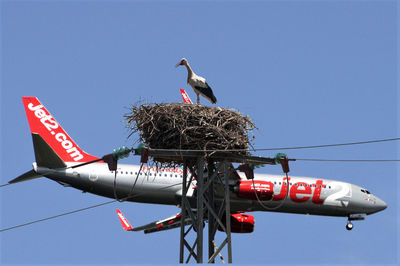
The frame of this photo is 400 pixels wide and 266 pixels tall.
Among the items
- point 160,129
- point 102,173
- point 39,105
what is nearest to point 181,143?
point 160,129

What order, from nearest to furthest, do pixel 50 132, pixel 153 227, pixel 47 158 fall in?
pixel 47 158 → pixel 50 132 → pixel 153 227

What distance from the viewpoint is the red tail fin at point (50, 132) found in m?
49.9

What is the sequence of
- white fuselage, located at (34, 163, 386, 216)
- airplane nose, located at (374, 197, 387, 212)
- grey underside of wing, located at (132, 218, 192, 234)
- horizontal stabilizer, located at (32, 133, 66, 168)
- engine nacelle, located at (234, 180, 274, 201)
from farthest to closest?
airplane nose, located at (374, 197, 387, 212) → grey underside of wing, located at (132, 218, 192, 234) → engine nacelle, located at (234, 180, 274, 201) → white fuselage, located at (34, 163, 386, 216) → horizontal stabilizer, located at (32, 133, 66, 168)

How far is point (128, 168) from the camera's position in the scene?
48000 millimetres

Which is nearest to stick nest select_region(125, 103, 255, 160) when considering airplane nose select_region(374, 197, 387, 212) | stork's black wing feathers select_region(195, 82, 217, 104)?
stork's black wing feathers select_region(195, 82, 217, 104)

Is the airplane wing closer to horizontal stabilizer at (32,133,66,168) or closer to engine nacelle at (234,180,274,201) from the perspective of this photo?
engine nacelle at (234,180,274,201)

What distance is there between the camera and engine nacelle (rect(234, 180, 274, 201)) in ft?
157

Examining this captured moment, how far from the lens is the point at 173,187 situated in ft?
157

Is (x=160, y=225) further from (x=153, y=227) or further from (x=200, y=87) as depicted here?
(x=200, y=87)

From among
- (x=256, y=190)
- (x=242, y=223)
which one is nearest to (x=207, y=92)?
(x=256, y=190)

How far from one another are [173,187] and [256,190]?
481 centimetres

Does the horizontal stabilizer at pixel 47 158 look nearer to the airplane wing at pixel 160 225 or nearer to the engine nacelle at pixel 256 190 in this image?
the airplane wing at pixel 160 225

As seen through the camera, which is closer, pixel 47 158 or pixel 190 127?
pixel 190 127

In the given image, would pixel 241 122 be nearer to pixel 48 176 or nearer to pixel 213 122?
pixel 213 122
